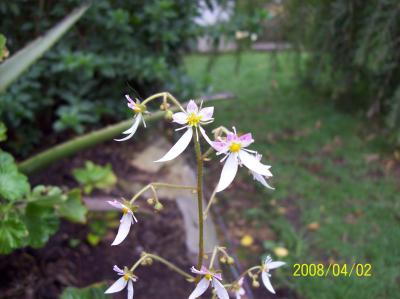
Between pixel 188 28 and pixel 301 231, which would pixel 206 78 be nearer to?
pixel 188 28

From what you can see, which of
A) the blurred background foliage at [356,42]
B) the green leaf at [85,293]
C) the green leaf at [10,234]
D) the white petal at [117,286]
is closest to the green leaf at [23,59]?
the green leaf at [10,234]

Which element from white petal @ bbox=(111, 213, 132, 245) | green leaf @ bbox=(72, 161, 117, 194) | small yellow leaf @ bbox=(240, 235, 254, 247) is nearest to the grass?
small yellow leaf @ bbox=(240, 235, 254, 247)

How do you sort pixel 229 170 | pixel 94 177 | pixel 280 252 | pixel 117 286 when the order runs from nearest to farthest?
1. pixel 229 170
2. pixel 117 286
3. pixel 94 177
4. pixel 280 252

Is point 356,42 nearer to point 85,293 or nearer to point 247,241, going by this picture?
point 247,241

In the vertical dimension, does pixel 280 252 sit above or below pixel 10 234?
below

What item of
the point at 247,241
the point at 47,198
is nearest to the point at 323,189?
the point at 247,241

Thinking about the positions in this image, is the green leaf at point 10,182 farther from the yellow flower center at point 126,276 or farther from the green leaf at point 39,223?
the yellow flower center at point 126,276

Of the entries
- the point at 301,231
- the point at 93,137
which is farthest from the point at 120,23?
the point at 301,231
